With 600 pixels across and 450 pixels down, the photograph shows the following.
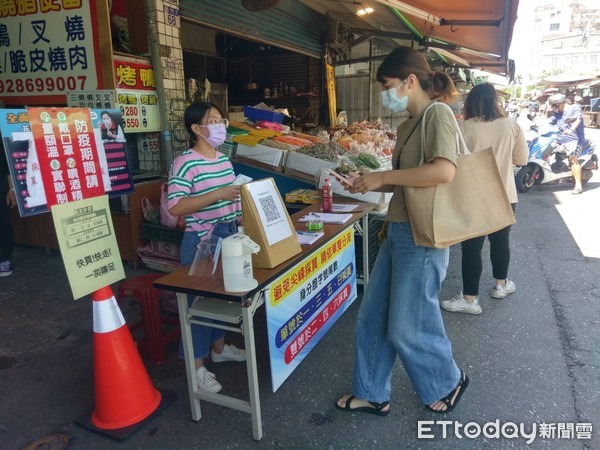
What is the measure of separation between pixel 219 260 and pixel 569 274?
402cm

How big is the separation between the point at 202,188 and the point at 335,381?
1.55 m

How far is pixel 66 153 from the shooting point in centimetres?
231

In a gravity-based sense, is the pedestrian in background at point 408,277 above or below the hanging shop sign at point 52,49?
below

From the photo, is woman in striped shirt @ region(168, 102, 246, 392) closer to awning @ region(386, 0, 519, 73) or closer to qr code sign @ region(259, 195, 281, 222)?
qr code sign @ region(259, 195, 281, 222)

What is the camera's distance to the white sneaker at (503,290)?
4079mm

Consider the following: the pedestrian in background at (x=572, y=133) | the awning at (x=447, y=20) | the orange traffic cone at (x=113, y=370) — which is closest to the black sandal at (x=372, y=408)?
the orange traffic cone at (x=113, y=370)

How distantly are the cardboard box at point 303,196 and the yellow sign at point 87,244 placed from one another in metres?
2.17

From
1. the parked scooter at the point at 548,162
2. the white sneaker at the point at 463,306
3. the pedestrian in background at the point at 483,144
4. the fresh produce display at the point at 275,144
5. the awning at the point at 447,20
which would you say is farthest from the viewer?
the parked scooter at the point at 548,162

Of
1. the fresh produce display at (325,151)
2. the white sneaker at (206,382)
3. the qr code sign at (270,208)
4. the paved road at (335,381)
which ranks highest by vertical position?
the fresh produce display at (325,151)

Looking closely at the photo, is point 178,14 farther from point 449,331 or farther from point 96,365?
point 449,331

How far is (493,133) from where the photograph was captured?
3637 millimetres

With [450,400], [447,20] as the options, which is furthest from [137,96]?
[447,20]

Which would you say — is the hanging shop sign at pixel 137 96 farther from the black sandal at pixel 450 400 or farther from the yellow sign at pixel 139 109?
the black sandal at pixel 450 400

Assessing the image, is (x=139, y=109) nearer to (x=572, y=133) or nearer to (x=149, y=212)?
(x=149, y=212)
